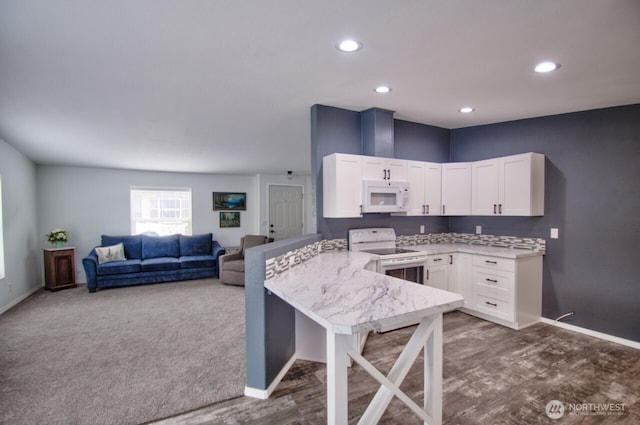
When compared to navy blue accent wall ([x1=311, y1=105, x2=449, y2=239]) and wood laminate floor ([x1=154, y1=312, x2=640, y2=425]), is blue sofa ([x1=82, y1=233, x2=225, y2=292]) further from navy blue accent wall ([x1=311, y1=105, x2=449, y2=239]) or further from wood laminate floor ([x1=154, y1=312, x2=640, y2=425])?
wood laminate floor ([x1=154, y1=312, x2=640, y2=425])

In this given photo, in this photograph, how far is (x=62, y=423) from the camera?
6.77 feet

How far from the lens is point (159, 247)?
651 cm

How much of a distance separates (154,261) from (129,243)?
75cm

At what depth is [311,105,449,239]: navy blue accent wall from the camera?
3414 mm

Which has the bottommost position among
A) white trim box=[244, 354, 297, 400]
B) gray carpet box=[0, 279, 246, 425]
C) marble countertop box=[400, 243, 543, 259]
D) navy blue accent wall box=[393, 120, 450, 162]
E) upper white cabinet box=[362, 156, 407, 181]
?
gray carpet box=[0, 279, 246, 425]

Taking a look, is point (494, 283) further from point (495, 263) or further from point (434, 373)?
point (434, 373)

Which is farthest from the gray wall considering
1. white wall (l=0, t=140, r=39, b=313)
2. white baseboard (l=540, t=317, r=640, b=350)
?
white wall (l=0, t=140, r=39, b=313)

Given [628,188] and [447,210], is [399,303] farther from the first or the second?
[628,188]

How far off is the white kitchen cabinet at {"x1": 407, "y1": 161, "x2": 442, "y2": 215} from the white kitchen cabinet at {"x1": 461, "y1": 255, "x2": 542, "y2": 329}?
82 cm

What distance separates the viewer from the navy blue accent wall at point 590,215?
317cm

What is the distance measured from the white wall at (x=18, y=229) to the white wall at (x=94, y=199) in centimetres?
30

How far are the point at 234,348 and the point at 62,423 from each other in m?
1.39

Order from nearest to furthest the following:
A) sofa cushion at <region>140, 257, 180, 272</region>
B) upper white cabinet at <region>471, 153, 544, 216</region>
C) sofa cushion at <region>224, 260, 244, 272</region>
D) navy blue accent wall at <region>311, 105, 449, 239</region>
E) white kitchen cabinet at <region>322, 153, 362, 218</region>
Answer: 1. white kitchen cabinet at <region>322, 153, 362, 218</region>
2. navy blue accent wall at <region>311, 105, 449, 239</region>
3. upper white cabinet at <region>471, 153, 544, 216</region>
4. sofa cushion at <region>224, 260, 244, 272</region>
5. sofa cushion at <region>140, 257, 180, 272</region>

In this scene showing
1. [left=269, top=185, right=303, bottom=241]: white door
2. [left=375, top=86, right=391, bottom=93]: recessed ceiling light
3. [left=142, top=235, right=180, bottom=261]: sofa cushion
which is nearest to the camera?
[left=375, top=86, right=391, bottom=93]: recessed ceiling light
